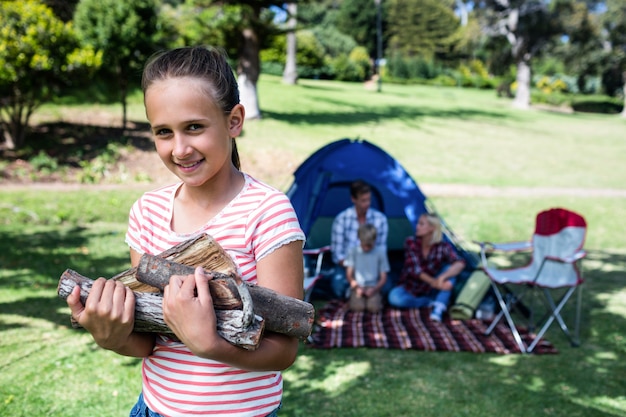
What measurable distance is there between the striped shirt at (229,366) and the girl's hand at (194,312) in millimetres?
199

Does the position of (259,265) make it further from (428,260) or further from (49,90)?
(49,90)

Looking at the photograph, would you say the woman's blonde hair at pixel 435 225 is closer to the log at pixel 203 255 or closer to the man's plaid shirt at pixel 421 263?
the man's plaid shirt at pixel 421 263

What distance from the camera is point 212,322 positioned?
45.5 inches

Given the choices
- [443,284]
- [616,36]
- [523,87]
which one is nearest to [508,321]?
[443,284]

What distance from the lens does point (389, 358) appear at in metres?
4.81

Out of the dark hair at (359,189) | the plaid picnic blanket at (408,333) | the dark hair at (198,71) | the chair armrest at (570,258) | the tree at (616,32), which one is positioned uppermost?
the tree at (616,32)

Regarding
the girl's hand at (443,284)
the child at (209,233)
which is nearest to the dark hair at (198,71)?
the child at (209,233)

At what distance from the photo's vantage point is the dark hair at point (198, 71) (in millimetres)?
1358

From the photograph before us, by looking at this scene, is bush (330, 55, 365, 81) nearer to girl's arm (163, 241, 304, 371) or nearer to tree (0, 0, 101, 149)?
tree (0, 0, 101, 149)

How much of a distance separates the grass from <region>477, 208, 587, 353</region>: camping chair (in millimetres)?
280

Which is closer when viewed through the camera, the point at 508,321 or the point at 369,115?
the point at 508,321

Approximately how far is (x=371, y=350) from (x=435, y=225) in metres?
1.78

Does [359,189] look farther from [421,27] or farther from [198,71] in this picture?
[421,27]

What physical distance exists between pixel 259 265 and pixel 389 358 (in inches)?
146
